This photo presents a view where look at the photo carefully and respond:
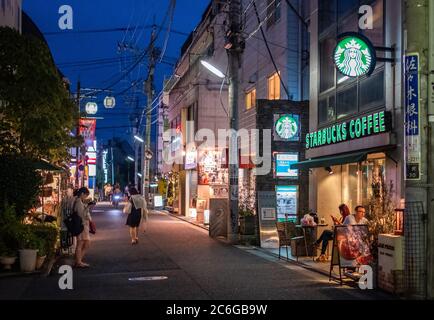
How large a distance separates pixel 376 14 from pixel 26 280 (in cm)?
1030

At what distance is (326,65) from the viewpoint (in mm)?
16984

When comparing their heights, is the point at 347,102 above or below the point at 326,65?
below

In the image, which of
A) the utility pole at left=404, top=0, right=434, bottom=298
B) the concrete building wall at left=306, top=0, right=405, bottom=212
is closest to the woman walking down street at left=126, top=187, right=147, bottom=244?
the concrete building wall at left=306, top=0, right=405, bottom=212

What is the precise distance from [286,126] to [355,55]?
27.7ft

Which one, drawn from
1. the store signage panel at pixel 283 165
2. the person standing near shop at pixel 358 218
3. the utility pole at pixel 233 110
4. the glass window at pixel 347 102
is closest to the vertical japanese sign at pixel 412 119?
the person standing near shop at pixel 358 218

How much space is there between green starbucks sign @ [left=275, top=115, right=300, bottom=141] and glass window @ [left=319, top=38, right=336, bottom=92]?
3.73 meters

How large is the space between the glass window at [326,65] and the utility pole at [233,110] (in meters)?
3.62

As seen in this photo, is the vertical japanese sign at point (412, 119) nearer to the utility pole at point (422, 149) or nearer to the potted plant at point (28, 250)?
the utility pole at point (422, 149)

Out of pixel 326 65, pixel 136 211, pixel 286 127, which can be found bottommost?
pixel 136 211

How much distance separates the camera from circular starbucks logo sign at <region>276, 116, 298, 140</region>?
68.2 ft

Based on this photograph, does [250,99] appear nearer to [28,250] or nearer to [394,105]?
[394,105]

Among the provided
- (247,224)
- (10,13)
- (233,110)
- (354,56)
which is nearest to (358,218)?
(354,56)

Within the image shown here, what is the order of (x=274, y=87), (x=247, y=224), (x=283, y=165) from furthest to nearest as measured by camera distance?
(x=274, y=87) < (x=283, y=165) < (x=247, y=224)

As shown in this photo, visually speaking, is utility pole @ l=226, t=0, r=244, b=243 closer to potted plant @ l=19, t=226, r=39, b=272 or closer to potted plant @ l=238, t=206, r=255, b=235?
potted plant @ l=238, t=206, r=255, b=235
